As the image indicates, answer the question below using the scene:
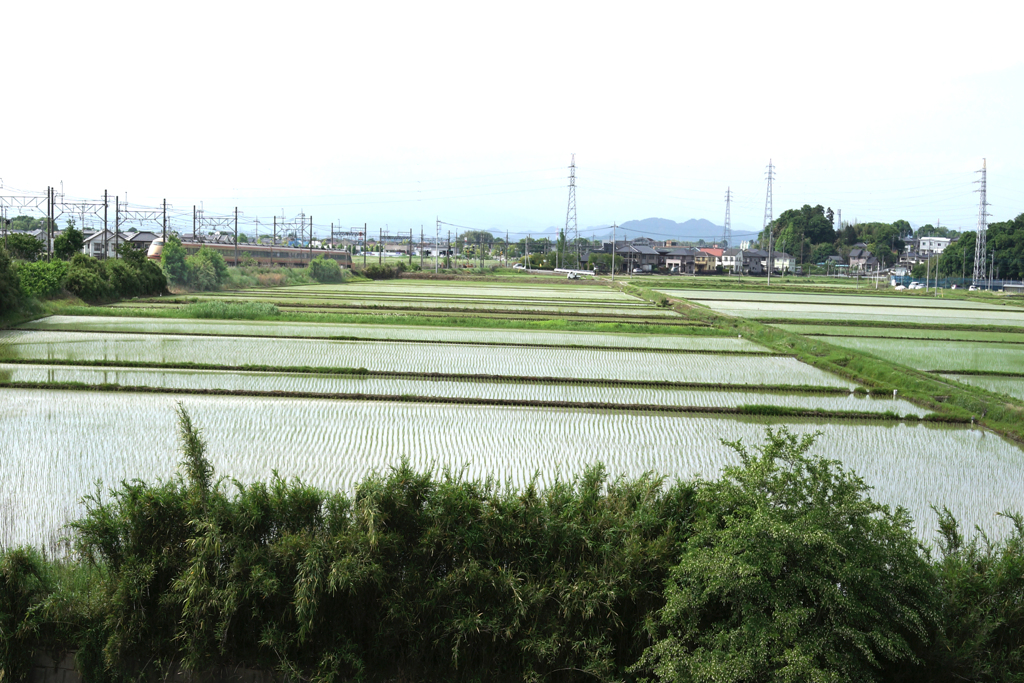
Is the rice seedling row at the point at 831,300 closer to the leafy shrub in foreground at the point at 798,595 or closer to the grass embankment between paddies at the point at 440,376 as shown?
the grass embankment between paddies at the point at 440,376

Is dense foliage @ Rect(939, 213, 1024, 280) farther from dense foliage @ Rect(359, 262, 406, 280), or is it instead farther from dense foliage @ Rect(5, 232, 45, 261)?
dense foliage @ Rect(5, 232, 45, 261)

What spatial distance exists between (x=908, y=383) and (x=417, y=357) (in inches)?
349

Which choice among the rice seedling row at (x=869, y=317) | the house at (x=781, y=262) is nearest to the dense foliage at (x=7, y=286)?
the rice seedling row at (x=869, y=317)

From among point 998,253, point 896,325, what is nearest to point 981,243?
→ point 998,253

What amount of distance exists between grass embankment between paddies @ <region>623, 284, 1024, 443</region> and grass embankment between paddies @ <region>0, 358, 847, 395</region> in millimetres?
1002

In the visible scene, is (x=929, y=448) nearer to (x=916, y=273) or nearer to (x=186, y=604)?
(x=186, y=604)

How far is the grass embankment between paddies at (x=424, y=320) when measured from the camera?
19859 millimetres

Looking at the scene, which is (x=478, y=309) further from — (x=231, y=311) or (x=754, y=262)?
(x=754, y=262)

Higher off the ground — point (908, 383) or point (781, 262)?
point (781, 262)

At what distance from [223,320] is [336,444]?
13.2m

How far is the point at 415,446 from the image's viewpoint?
8.25 meters

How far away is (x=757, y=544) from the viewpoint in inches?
160

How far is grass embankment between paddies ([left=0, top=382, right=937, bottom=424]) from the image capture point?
1071 cm

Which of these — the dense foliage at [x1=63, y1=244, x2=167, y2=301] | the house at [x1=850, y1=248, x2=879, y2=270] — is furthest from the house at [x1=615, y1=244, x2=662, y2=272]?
the dense foliage at [x1=63, y1=244, x2=167, y2=301]
